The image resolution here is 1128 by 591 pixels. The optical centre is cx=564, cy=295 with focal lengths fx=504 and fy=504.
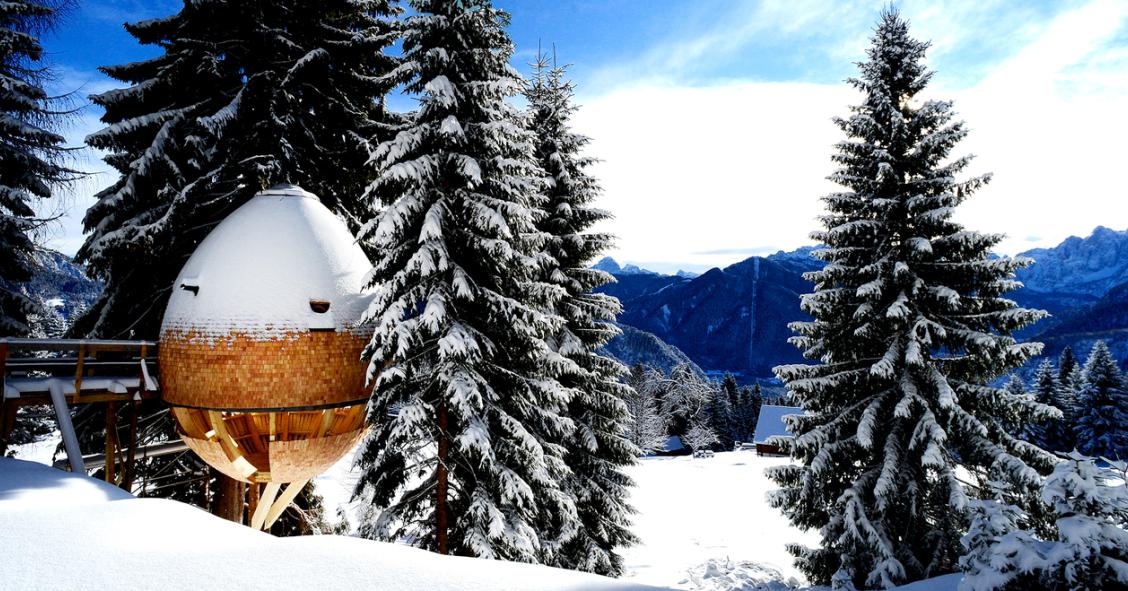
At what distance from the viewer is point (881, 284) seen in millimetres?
11250

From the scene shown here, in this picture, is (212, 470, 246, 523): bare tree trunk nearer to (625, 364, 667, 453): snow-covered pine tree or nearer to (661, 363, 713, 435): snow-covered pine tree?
(625, 364, 667, 453): snow-covered pine tree

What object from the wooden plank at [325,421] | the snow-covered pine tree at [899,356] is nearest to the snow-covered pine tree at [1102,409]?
the snow-covered pine tree at [899,356]

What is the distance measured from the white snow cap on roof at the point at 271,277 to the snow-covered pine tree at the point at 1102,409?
4859 centimetres

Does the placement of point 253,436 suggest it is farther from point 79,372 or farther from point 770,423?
point 770,423

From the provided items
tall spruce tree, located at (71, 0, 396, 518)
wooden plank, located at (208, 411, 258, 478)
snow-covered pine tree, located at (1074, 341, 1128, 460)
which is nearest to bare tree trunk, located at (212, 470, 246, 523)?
tall spruce tree, located at (71, 0, 396, 518)

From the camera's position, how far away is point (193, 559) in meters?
3.74

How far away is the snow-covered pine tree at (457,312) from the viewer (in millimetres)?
9070

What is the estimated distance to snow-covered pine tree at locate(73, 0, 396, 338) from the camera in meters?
11.5

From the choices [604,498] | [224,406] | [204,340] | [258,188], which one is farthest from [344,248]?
[604,498]

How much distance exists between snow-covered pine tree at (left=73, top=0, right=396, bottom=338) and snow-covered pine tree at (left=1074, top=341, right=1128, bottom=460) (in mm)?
49485

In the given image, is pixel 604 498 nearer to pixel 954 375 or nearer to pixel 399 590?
pixel 954 375

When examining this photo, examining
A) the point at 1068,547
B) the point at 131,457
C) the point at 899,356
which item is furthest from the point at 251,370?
the point at 899,356

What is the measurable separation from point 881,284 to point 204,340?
43.7ft

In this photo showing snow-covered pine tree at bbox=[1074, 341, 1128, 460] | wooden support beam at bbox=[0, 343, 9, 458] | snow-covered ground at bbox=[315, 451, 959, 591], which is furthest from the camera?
snow-covered pine tree at bbox=[1074, 341, 1128, 460]
